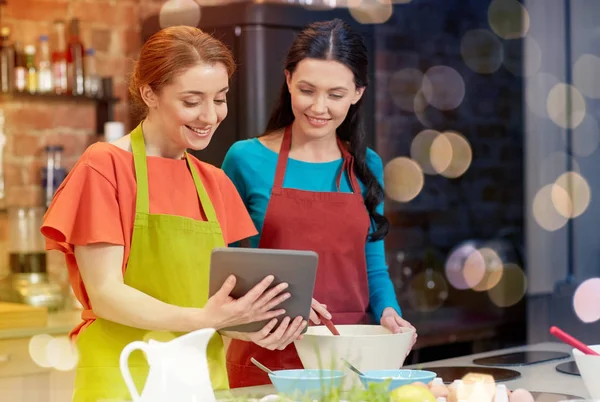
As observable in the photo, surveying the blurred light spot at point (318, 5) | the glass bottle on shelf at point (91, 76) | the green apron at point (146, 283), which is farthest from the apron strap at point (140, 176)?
the glass bottle on shelf at point (91, 76)

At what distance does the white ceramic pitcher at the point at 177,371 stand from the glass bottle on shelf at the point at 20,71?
2426mm

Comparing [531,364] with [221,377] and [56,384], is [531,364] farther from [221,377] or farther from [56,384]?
[56,384]

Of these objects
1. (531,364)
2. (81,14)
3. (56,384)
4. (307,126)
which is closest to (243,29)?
(81,14)

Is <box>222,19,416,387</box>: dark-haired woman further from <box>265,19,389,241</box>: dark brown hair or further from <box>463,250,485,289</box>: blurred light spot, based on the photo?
<box>463,250,485,289</box>: blurred light spot

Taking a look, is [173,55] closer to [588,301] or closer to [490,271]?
[588,301]

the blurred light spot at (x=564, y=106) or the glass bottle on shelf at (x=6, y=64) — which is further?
the blurred light spot at (x=564, y=106)

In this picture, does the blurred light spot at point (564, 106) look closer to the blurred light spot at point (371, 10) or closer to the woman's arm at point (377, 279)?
the blurred light spot at point (371, 10)

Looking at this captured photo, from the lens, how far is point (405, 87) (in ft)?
14.8

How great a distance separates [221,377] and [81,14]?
238 cm

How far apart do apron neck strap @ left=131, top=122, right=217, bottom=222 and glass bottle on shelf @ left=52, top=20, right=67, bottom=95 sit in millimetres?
1858

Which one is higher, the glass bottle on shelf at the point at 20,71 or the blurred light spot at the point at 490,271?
the glass bottle on shelf at the point at 20,71

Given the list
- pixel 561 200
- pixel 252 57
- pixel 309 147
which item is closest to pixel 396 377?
pixel 309 147

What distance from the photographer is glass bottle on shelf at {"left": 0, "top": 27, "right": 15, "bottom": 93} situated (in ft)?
12.0

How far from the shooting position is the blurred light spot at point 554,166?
4.10 m
